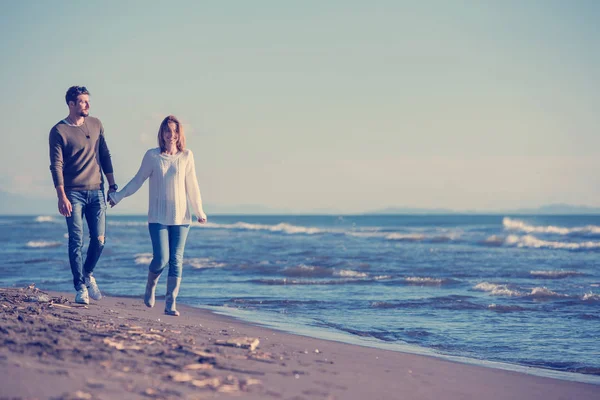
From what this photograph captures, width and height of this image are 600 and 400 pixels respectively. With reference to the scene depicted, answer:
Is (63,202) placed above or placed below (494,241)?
above

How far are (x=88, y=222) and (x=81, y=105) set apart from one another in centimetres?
109

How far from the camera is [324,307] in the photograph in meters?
9.46

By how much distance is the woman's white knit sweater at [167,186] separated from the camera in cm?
593

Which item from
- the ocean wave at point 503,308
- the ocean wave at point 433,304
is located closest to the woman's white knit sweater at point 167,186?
the ocean wave at point 433,304

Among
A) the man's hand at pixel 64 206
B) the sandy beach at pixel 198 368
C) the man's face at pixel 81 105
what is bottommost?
the sandy beach at pixel 198 368

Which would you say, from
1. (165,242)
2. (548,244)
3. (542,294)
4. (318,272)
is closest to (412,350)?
(165,242)

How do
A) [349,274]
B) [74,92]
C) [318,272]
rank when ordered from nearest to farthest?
[74,92], [349,274], [318,272]

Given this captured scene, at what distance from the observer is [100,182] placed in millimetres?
6188

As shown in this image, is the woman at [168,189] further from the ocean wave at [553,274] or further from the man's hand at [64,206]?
the ocean wave at [553,274]

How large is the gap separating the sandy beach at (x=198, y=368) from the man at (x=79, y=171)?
68cm

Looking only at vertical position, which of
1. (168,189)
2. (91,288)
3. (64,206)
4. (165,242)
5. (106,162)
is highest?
(106,162)

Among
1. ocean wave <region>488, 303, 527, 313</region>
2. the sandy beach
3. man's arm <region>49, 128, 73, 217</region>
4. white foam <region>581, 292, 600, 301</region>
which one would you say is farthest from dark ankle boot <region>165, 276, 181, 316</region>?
white foam <region>581, 292, 600, 301</region>

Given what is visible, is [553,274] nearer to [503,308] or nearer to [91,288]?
[503,308]

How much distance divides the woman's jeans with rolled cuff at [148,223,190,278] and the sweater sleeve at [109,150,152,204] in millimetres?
360
